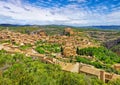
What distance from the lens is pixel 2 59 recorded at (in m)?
28.0

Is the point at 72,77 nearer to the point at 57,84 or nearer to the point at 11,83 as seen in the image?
the point at 57,84

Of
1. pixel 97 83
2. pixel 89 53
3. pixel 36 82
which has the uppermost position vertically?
pixel 36 82

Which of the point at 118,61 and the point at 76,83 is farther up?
the point at 76,83

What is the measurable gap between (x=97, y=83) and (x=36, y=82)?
6.11 meters

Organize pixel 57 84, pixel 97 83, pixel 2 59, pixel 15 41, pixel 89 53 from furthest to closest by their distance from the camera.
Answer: pixel 15 41, pixel 89 53, pixel 2 59, pixel 97 83, pixel 57 84

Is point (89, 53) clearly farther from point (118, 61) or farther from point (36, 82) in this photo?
point (36, 82)

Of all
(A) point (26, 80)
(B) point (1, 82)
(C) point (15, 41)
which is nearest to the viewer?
(B) point (1, 82)

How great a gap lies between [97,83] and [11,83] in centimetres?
819

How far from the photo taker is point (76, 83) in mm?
18125

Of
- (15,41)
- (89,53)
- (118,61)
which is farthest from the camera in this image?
(15,41)

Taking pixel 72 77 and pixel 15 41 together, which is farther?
pixel 15 41

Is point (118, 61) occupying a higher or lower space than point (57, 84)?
lower

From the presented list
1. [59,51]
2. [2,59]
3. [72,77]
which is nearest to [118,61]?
[59,51]

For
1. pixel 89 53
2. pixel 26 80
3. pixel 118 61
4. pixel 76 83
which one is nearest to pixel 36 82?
pixel 26 80
